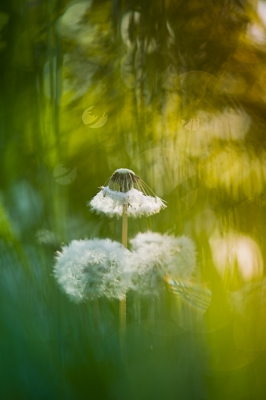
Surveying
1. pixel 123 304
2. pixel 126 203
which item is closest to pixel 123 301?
pixel 123 304

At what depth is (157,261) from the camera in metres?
0.74

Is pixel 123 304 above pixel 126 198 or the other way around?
the other way around

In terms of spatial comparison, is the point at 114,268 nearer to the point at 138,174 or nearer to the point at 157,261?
the point at 157,261

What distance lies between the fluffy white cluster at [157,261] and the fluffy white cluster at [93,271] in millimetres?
22

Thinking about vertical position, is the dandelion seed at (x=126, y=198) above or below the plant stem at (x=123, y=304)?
above

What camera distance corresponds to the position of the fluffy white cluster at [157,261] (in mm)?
739

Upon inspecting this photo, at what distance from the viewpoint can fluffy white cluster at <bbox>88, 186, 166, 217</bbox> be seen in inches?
28.8

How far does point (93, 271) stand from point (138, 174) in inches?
8.1

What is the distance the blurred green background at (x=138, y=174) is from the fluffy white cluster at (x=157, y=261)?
2 cm

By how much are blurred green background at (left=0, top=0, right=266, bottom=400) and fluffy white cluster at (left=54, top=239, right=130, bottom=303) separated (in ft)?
0.09

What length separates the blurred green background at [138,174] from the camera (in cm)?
74

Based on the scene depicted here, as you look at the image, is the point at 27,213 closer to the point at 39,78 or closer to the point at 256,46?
the point at 39,78

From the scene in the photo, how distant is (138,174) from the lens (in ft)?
2.51

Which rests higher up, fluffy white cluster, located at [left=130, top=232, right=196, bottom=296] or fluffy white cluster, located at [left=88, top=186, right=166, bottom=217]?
fluffy white cluster, located at [left=88, top=186, right=166, bottom=217]
